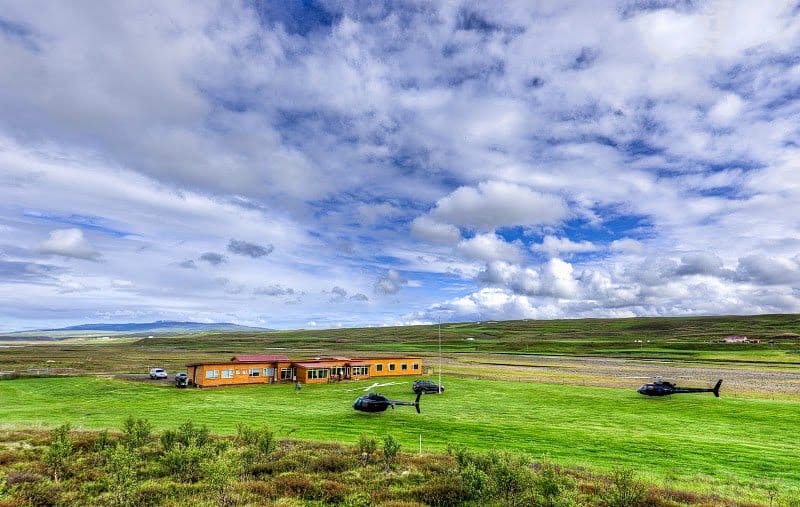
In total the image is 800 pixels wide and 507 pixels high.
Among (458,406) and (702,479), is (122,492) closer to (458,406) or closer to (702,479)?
(702,479)

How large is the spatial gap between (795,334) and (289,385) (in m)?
241

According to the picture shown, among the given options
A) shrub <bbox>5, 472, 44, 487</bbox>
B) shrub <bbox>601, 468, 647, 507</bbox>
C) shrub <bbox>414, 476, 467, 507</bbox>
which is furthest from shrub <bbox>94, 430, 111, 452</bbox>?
shrub <bbox>601, 468, 647, 507</bbox>

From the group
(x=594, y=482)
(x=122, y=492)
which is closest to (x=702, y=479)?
(x=594, y=482)

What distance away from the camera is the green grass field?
27.9m

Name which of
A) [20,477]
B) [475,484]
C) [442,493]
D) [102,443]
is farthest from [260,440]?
[475,484]

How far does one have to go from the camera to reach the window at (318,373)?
225 ft

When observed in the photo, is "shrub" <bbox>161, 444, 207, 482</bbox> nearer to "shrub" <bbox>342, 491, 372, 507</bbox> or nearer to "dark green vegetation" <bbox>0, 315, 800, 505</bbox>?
"dark green vegetation" <bbox>0, 315, 800, 505</bbox>

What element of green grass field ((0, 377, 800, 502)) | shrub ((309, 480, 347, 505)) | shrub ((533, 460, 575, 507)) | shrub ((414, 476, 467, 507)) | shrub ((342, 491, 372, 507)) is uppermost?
shrub ((533, 460, 575, 507))

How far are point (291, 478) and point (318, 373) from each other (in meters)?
47.4

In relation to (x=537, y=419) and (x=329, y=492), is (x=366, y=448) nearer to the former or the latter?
(x=329, y=492)

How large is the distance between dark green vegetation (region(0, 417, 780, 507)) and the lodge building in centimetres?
3633

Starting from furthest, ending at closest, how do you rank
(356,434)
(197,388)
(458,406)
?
(197,388)
(458,406)
(356,434)

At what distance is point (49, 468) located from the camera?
952 inches

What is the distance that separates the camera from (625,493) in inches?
772
